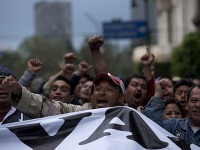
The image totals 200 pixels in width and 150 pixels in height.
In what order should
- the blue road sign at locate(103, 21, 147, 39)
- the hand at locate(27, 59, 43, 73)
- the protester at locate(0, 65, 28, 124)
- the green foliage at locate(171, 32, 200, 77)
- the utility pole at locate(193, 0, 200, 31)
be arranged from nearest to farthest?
the protester at locate(0, 65, 28, 124)
the hand at locate(27, 59, 43, 73)
the green foliage at locate(171, 32, 200, 77)
the utility pole at locate(193, 0, 200, 31)
the blue road sign at locate(103, 21, 147, 39)

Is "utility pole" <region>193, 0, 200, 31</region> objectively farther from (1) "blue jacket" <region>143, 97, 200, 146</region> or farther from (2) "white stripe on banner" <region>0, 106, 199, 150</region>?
(2) "white stripe on banner" <region>0, 106, 199, 150</region>

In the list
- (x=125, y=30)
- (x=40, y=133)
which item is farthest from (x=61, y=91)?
(x=125, y=30)

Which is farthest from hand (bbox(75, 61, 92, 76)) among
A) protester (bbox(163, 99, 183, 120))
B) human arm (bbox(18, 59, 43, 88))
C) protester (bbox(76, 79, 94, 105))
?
human arm (bbox(18, 59, 43, 88))

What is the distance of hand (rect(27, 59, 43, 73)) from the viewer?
309 inches

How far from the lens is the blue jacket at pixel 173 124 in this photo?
6898 millimetres

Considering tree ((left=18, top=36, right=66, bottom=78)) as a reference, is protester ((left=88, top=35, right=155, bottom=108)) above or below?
above

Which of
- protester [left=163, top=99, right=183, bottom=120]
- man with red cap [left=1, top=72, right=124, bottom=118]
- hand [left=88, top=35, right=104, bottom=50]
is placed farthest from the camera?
protester [left=163, top=99, right=183, bottom=120]

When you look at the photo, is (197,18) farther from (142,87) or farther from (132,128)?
(132,128)

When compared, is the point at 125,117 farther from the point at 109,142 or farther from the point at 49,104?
the point at 49,104

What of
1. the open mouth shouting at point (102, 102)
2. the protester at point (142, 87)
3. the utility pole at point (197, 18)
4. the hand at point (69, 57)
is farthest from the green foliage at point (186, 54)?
the open mouth shouting at point (102, 102)

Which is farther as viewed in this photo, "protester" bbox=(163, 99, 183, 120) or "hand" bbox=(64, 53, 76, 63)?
"hand" bbox=(64, 53, 76, 63)

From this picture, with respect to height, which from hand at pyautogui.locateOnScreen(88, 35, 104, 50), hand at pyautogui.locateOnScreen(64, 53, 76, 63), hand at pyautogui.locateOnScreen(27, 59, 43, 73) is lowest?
hand at pyautogui.locateOnScreen(64, 53, 76, 63)

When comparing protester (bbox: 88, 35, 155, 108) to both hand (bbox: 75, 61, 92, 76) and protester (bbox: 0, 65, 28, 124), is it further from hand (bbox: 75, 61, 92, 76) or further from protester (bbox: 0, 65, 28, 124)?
hand (bbox: 75, 61, 92, 76)

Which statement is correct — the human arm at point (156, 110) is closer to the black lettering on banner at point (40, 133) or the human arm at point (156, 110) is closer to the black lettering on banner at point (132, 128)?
the black lettering on banner at point (132, 128)
